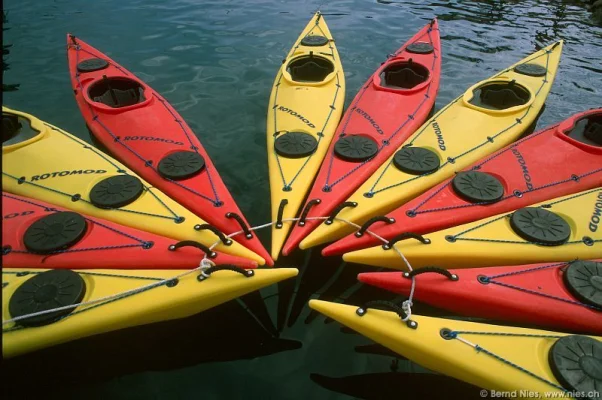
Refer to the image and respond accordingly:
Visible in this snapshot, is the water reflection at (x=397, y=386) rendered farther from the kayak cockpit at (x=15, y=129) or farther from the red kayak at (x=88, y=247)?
the kayak cockpit at (x=15, y=129)

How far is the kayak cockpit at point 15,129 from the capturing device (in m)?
4.95

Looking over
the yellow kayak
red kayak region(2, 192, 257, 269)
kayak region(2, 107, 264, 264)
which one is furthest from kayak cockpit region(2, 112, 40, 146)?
the yellow kayak

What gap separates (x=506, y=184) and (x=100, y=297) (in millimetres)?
4131

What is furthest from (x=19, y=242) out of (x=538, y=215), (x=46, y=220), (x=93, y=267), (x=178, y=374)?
(x=538, y=215)

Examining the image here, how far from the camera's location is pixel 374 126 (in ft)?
17.0

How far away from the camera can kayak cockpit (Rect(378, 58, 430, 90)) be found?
6.38m

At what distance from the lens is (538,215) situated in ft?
12.4

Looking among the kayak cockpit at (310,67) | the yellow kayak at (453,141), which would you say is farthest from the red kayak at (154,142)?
the kayak cockpit at (310,67)

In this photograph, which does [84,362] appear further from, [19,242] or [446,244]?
[446,244]

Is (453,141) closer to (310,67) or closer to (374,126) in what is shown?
(374,126)

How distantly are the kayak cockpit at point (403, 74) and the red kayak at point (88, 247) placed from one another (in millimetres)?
4401

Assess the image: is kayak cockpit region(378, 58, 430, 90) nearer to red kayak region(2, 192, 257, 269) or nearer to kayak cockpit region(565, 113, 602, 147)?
kayak cockpit region(565, 113, 602, 147)

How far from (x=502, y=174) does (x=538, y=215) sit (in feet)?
2.46

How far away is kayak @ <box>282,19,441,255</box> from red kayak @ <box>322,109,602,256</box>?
575 millimetres
